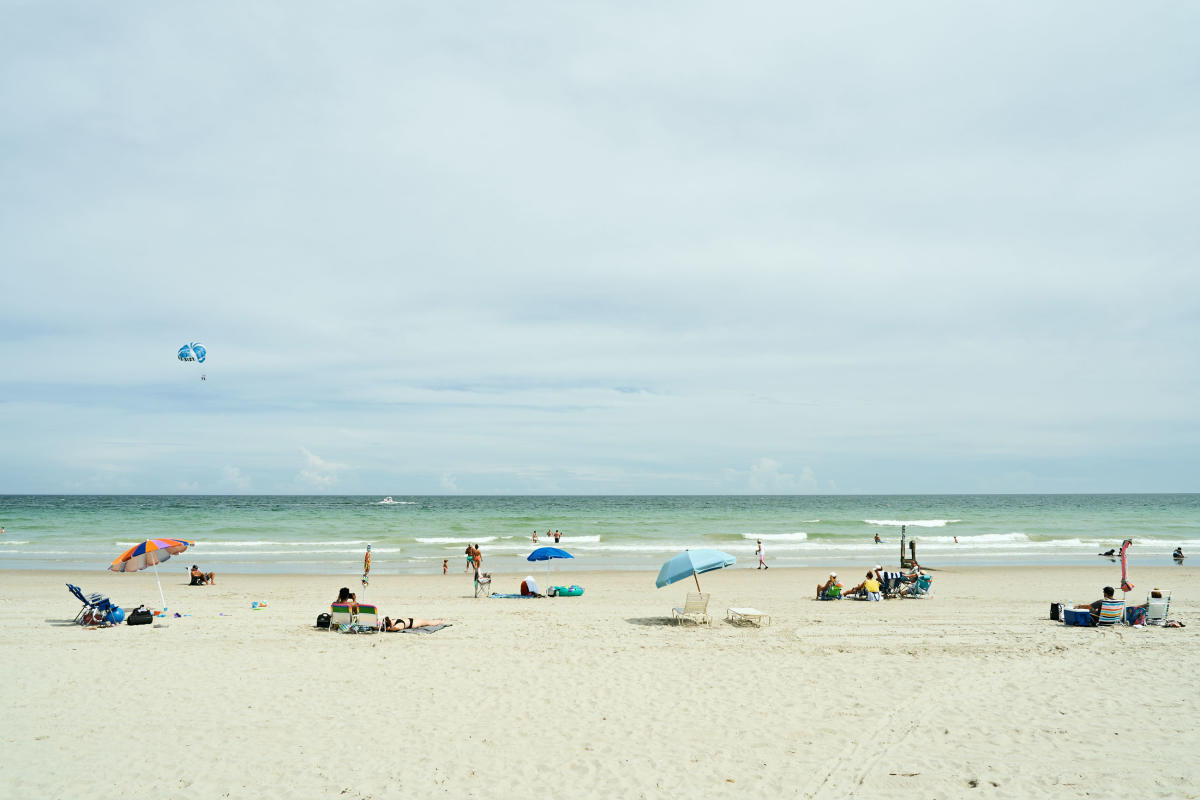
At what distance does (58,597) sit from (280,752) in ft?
53.5

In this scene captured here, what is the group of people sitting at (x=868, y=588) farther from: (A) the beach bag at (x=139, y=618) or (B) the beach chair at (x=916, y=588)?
(A) the beach bag at (x=139, y=618)

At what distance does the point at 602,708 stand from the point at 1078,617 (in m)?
11.1

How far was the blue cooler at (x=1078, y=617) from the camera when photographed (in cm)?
1501

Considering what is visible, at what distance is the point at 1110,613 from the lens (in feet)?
48.9

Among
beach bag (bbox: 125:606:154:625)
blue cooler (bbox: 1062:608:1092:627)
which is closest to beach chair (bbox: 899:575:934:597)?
blue cooler (bbox: 1062:608:1092:627)

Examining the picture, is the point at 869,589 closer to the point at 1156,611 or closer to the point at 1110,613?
the point at 1110,613

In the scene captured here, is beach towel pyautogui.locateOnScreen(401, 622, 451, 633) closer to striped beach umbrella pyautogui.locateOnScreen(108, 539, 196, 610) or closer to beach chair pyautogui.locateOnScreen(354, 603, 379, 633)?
beach chair pyautogui.locateOnScreen(354, 603, 379, 633)

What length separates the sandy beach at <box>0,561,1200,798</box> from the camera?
7.16 m

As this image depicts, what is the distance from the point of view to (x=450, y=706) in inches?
375

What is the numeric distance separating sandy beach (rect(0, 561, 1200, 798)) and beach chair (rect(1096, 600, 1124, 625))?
0.71 metres

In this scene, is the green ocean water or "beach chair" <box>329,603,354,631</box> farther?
the green ocean water

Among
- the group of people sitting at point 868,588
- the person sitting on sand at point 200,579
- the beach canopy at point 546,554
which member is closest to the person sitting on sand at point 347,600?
the beach canopy at point 546,554

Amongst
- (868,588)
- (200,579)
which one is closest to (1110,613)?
(868,588)

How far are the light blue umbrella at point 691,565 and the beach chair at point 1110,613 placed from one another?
24.0 feet
